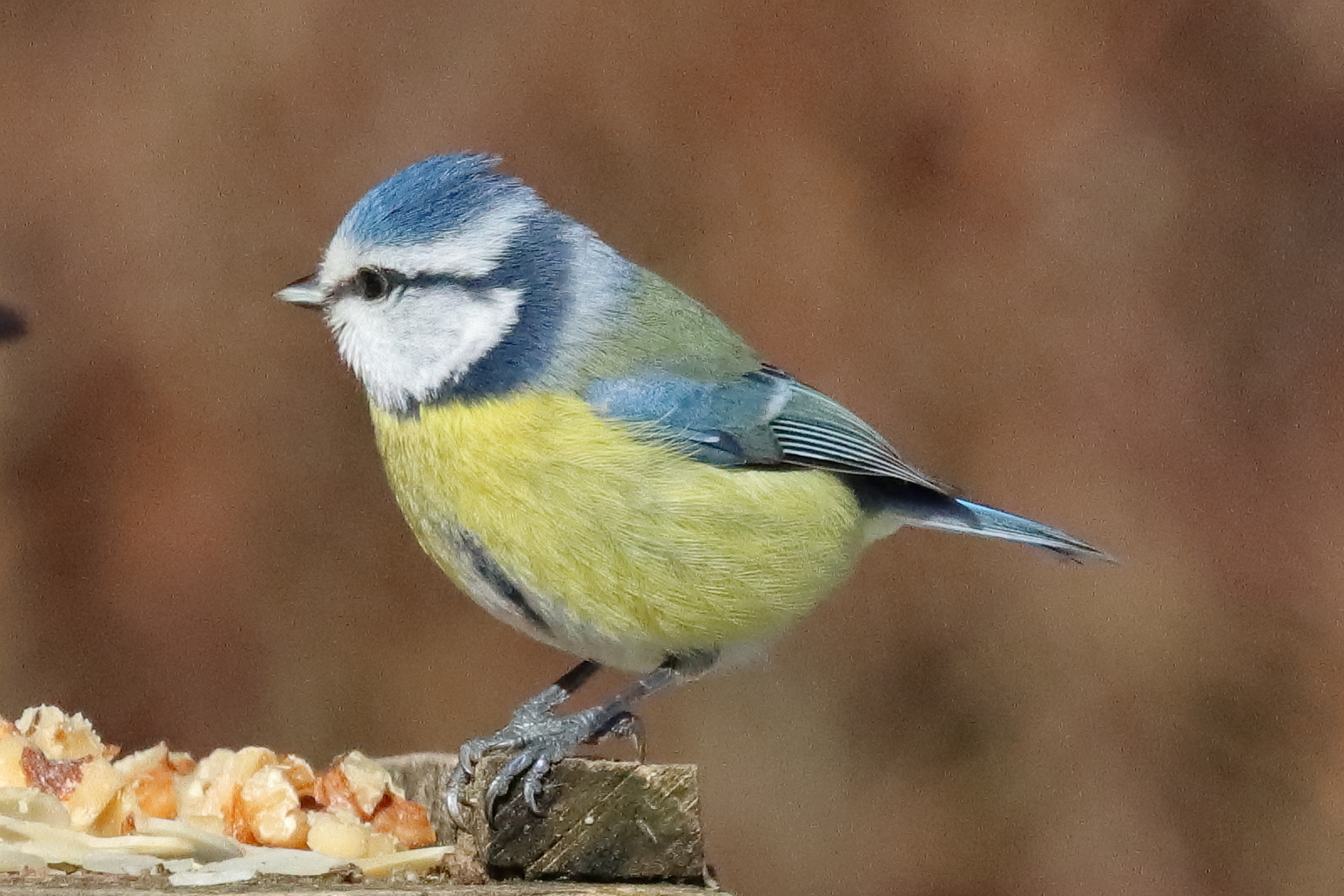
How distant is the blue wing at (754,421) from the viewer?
1.31m

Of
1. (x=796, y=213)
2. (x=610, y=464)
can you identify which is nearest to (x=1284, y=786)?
(x=796, y=213)

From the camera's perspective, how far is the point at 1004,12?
6.66ft

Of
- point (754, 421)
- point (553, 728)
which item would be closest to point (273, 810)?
point (553, 728)

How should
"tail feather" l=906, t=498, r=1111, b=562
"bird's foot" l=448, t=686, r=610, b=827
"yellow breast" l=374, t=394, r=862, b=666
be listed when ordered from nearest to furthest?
"bird's foot" l=448, t=686, r=610, b=827 < "yellow breast" l=374, t=394, r=862, b=666 < "tail feather" l=906, t=498, r=1111, b=562

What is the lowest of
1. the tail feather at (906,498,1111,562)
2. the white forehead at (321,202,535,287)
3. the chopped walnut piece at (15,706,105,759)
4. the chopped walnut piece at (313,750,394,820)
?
the chopped walnut piece at (313,750,394,820)

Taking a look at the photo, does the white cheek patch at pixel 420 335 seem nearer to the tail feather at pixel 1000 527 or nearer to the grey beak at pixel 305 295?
the grey beak at pixel 305 295

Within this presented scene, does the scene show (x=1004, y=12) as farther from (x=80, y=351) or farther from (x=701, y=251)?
(x=80, y=351)

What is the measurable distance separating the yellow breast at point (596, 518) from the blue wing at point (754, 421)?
0.10ft

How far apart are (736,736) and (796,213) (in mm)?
669

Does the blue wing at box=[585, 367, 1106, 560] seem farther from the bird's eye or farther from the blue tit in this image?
the bird's eye

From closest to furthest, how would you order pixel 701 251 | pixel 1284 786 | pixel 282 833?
pixel 282 833
pixel 1284 786
pixel 701 251

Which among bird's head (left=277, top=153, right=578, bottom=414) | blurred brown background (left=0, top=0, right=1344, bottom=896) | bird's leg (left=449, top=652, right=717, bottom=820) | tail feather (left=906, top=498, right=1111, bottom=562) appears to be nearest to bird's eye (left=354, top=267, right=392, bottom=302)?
bird's head (left=277, top=153, right=578, bottom=414)

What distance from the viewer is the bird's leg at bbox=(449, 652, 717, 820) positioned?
38.6 inches

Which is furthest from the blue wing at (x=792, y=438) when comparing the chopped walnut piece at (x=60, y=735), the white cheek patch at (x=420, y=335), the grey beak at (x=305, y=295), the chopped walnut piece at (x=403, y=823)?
the chopped walnut piece at (x=60, y=735)
